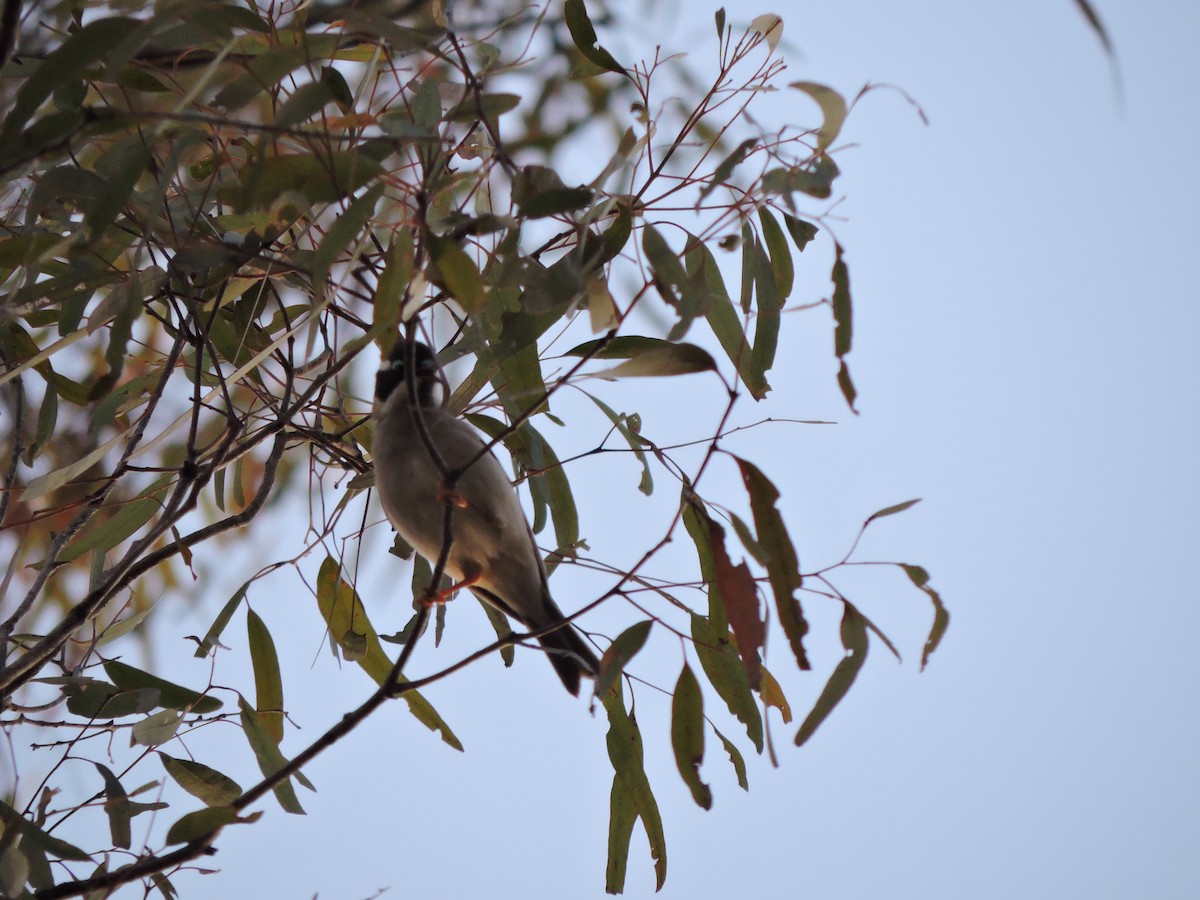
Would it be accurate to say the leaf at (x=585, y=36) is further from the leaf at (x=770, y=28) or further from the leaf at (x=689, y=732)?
the leaf at (x=689, y=732)

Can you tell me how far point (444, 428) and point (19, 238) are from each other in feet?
2.70

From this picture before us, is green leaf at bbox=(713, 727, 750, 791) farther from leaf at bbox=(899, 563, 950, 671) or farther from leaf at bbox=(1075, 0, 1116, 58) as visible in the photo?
leaf at bbox=(1075, 0, 1116, 58)

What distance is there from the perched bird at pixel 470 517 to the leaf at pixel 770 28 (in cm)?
87

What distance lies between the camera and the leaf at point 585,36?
2025mm

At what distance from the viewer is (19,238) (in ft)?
5.98

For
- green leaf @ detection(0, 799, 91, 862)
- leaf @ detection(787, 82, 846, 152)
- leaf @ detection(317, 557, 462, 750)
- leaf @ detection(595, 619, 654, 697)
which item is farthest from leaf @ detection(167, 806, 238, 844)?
leaf @ detection(787, 82, 846, 152)

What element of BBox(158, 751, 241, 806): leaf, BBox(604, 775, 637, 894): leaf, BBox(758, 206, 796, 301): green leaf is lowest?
BBox(604, 775, 637, 894): leaf

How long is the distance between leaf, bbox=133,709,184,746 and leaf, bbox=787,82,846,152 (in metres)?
1.54

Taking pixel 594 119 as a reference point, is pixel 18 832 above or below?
below

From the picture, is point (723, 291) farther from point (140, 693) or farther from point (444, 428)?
point (140, 693)

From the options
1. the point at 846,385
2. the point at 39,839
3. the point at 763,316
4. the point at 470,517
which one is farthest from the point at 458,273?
the point at 39,839

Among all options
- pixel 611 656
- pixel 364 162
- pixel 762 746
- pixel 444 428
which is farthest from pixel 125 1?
pixel 762 746

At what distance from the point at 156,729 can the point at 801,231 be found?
152 cm

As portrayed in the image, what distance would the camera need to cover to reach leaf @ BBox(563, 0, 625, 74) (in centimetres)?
203
